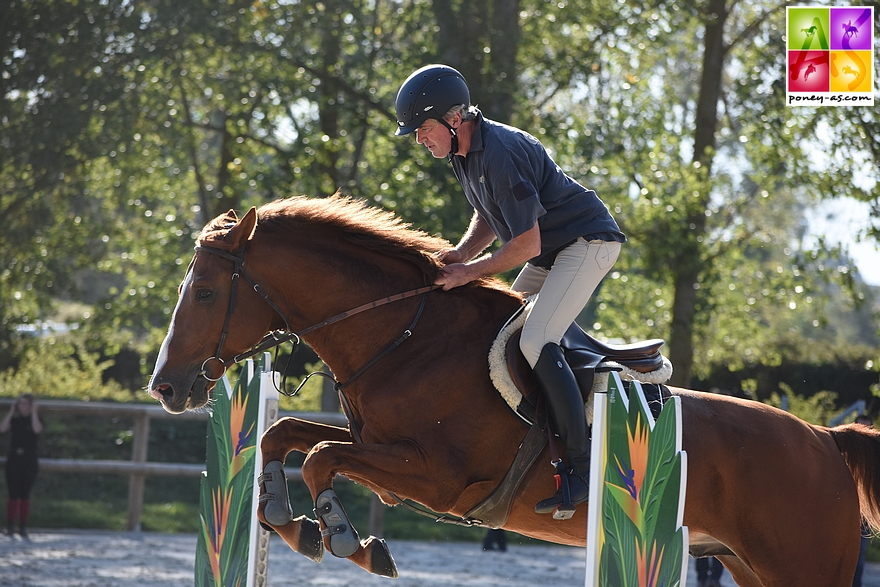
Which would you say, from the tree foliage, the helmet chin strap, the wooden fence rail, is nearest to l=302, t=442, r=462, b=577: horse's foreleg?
the helmet chin strap

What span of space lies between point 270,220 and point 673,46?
12.4m

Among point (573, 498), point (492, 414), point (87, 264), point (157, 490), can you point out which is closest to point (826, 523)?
point (573, 498)

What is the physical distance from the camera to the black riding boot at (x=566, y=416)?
12.2 feet

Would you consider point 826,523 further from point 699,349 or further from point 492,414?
point 699,349

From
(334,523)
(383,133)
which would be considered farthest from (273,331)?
(383,133)

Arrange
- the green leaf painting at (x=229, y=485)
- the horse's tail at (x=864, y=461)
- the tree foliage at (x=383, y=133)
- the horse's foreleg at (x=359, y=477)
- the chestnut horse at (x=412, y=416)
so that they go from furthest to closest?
the tree foliage at (x=383, y=133) < the horse's tail at (x=864, y=461) < the green leaf painting at (x=229, y=485) < the chestnut horse at (x=412, y=416) < the horse's foreleg at (x=359, y=477)

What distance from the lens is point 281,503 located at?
145 inches

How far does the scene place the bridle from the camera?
3.71 m

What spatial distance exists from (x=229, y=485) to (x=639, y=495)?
2089 millimetres

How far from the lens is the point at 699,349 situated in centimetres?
1301

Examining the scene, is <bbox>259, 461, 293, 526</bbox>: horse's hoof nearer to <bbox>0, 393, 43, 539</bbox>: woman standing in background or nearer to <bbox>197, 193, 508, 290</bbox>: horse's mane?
<bbox>197, 193, 508, 290</bbox>: horse's mane

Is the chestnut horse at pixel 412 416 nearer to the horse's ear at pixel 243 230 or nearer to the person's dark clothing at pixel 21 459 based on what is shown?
the horse's ear at pixel 243 230

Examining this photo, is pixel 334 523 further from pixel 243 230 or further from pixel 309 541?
pixel 243 230

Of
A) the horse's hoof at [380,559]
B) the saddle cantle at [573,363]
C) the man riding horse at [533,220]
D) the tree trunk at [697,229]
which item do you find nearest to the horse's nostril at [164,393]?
the horse's hoof at [380,559]
